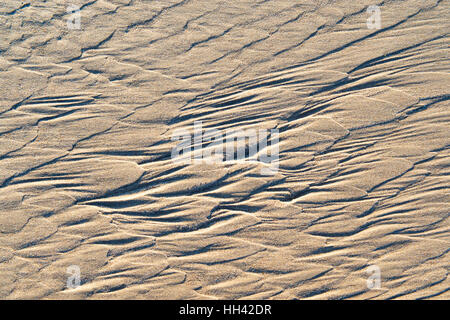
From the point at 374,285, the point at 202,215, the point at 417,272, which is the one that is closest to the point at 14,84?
the point at 202,215

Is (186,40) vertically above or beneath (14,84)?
above

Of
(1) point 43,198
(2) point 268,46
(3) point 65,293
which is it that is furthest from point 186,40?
(3) point 65,293

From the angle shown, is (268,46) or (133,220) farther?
(268,46)

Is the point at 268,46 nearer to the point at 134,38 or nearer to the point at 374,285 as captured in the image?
the point at 134,38

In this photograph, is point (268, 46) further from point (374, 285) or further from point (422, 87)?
point (374, 285)

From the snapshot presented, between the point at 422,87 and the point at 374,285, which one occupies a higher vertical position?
the point at 422,87

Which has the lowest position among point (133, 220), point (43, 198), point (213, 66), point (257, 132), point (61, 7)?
point (133, 220)
